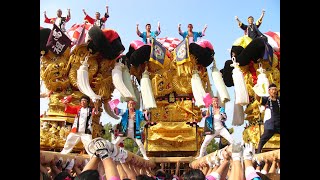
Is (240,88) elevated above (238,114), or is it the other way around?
(240,88)

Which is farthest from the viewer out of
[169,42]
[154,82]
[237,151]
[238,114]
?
[169,42]

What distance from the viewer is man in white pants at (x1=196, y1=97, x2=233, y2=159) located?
676 centimetres

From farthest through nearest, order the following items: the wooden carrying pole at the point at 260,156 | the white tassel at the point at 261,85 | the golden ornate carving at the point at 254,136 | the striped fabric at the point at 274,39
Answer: the striped fabric at the point at 274,39, the golden ornate carving at the point at 254,136, the white tassel at the point at 261,85, the wooden carrying pole at the point at 260,156

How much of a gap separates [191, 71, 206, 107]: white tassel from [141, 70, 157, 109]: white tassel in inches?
25.7

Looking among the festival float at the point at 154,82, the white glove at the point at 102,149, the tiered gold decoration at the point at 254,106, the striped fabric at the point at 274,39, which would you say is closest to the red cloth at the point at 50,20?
the festival float at the point at 154,82

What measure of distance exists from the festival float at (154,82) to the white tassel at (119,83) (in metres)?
0.02

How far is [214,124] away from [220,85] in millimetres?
826

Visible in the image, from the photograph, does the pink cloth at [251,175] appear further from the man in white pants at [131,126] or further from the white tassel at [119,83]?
the white tassel at [119,83]

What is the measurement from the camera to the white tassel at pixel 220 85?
23.9 ft

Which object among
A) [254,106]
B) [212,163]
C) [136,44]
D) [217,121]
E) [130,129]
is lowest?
[212,163]

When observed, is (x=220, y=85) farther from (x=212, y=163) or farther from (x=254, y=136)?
(x=212, y=163)

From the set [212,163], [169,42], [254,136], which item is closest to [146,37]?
[169,42]

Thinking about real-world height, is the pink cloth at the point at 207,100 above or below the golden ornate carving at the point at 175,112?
above

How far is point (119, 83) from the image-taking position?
23.4ft
